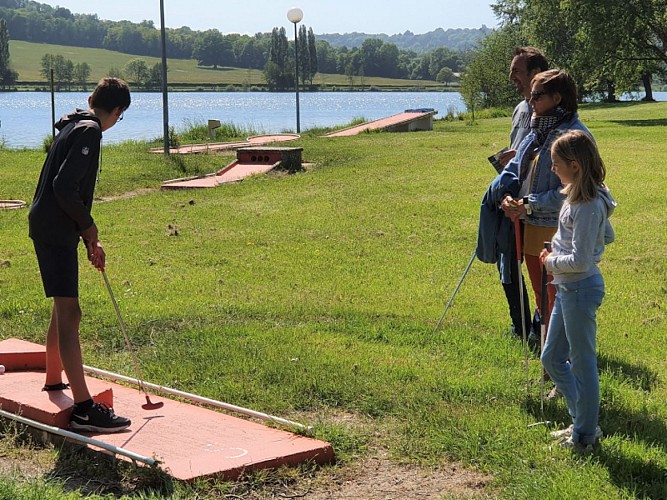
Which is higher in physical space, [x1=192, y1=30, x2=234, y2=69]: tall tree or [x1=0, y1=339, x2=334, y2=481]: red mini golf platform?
[x1=192, y1=30, x2=234, y2=69]: tall tree

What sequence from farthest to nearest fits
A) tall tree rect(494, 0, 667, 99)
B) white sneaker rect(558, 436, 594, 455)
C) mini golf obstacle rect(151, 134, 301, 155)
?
tall tree rect(494, 0, 667, 99), mini golf obstacle rect(151, 134, 301, 155), white sneaker rect(558, 436, 594, 455)

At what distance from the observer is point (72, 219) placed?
14.8ft

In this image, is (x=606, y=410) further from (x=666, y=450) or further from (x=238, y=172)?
(x=238, y=172)

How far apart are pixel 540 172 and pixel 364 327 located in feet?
6.57

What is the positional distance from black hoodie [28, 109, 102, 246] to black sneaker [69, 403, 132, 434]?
871 mm

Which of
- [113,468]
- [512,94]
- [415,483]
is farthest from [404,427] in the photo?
[512,94]

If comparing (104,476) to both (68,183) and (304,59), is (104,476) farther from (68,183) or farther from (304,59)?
(304,59)

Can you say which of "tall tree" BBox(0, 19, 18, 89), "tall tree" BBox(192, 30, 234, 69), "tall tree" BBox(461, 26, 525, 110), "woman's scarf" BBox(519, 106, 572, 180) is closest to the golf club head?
"woman's scarf" BBox(519, 106, 572, 180)

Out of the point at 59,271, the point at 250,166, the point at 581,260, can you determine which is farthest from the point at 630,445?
the point at 250,166

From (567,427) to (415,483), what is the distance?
3.41 ft

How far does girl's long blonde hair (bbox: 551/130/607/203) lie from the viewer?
4.18 metres

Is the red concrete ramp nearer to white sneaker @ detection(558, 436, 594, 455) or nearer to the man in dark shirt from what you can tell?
the man in dark shirt

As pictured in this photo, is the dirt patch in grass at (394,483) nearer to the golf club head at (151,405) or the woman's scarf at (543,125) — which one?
the golf club head at (151,405)

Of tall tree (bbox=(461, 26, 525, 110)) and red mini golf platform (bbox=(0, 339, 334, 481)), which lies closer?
red mini golf platform (bbox=(0, 339, 334, 481))
